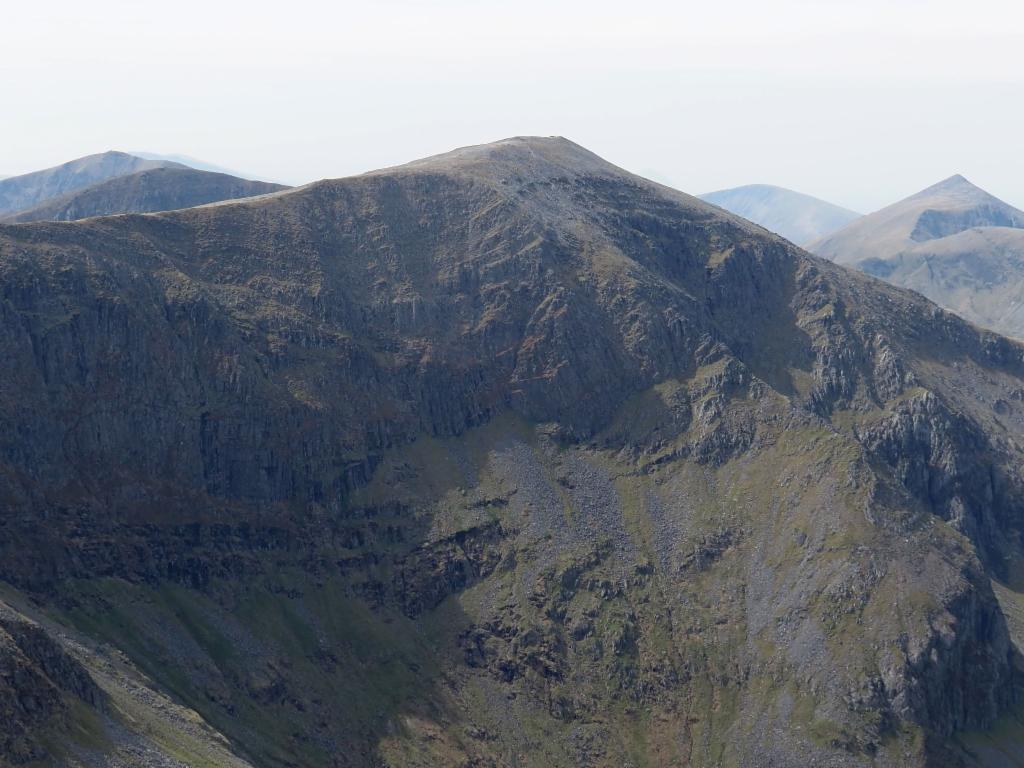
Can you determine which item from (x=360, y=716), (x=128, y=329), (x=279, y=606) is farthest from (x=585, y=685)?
(x=128, y=329)

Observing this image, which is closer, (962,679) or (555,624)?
(962,679)

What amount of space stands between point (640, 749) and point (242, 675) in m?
73.3

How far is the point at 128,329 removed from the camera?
7657 inches

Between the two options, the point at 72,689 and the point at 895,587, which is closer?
the point at 72,689

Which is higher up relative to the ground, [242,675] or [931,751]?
[242,675]

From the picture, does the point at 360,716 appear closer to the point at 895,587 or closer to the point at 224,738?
the point at 224,738

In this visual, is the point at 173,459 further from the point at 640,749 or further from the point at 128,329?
the point at 640,749

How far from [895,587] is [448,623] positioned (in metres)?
88.0

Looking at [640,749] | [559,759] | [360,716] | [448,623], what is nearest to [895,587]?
[640,749]

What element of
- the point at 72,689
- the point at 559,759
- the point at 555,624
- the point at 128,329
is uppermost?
the point at 128,329

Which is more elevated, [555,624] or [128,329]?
[128,329]

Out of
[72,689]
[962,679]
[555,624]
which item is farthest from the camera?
[555,624]

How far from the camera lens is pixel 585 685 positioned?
18812cm

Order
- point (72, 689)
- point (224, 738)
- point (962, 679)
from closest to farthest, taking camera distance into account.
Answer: point (72, 689) < point (224, 738) < point (962, 679)
